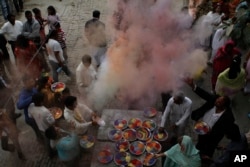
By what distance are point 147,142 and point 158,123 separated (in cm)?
54

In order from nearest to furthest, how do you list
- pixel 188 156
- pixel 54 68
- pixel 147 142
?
1. pixel 188 156
2. pixel 147 142
3. pixel 54 68

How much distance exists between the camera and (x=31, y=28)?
7.85 meters

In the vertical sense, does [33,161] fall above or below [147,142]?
below

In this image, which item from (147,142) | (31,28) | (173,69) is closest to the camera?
(147,142)

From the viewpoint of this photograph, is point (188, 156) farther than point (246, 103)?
No

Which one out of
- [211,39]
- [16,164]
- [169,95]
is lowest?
[16,164]

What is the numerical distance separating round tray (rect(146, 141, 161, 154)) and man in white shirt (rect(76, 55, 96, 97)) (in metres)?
2.12

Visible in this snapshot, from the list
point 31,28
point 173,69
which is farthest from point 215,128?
point 31,28

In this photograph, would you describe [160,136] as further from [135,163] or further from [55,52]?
[55,52]

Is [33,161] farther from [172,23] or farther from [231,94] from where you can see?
[172,23]

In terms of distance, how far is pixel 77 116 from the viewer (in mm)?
5215

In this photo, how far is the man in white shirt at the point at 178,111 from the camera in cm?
500

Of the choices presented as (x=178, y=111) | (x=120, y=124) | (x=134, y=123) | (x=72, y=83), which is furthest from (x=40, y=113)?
(x=72, y=83)

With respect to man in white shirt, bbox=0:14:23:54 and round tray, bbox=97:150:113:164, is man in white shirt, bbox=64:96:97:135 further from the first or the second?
man in white shirt, bbox=0:14:23:54
